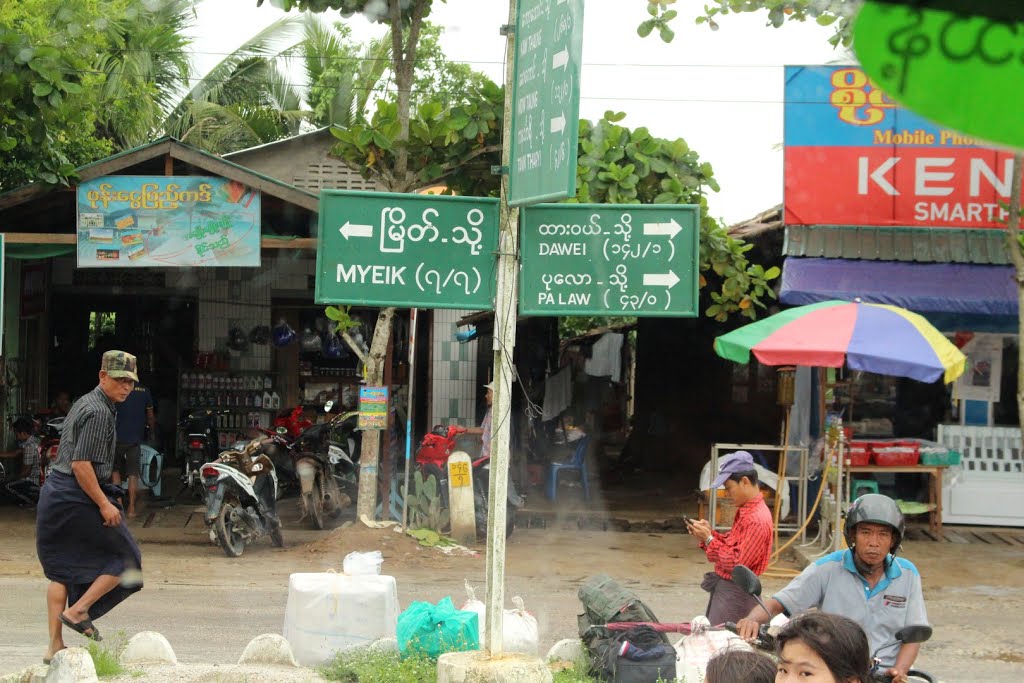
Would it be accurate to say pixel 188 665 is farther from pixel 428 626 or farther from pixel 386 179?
pixel 386 179

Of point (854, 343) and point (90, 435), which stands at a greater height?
point (854, 343)

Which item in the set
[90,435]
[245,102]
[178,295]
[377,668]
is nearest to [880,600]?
[377,668]

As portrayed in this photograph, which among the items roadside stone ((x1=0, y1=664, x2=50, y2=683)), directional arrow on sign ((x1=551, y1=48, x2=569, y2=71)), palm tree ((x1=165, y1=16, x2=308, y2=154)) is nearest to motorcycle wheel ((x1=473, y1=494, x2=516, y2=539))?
roadside stone ((x1=0, y1=664, x2=50, y2=683))

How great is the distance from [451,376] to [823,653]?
1115 centimetres

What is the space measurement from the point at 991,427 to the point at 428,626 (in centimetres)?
881

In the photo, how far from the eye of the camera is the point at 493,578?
4965 millimetres

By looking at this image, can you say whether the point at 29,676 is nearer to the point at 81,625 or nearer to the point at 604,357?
the point at 81,625

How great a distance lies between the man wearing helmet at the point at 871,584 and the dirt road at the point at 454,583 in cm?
341

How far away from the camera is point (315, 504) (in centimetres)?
1182

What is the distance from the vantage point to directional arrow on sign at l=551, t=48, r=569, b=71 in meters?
4.39

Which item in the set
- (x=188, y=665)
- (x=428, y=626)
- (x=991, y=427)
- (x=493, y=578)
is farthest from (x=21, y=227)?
(x=991, y=427)

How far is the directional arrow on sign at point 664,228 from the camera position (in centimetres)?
499

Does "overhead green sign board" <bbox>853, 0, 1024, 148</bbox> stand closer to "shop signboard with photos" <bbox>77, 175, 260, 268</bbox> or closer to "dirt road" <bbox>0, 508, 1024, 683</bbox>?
"dirt road" <bbox>0, 508, 1024, 683</bbox>

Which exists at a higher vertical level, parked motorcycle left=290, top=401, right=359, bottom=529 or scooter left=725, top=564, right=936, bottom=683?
scooter left=725, top=564, right=936, bottom=683
